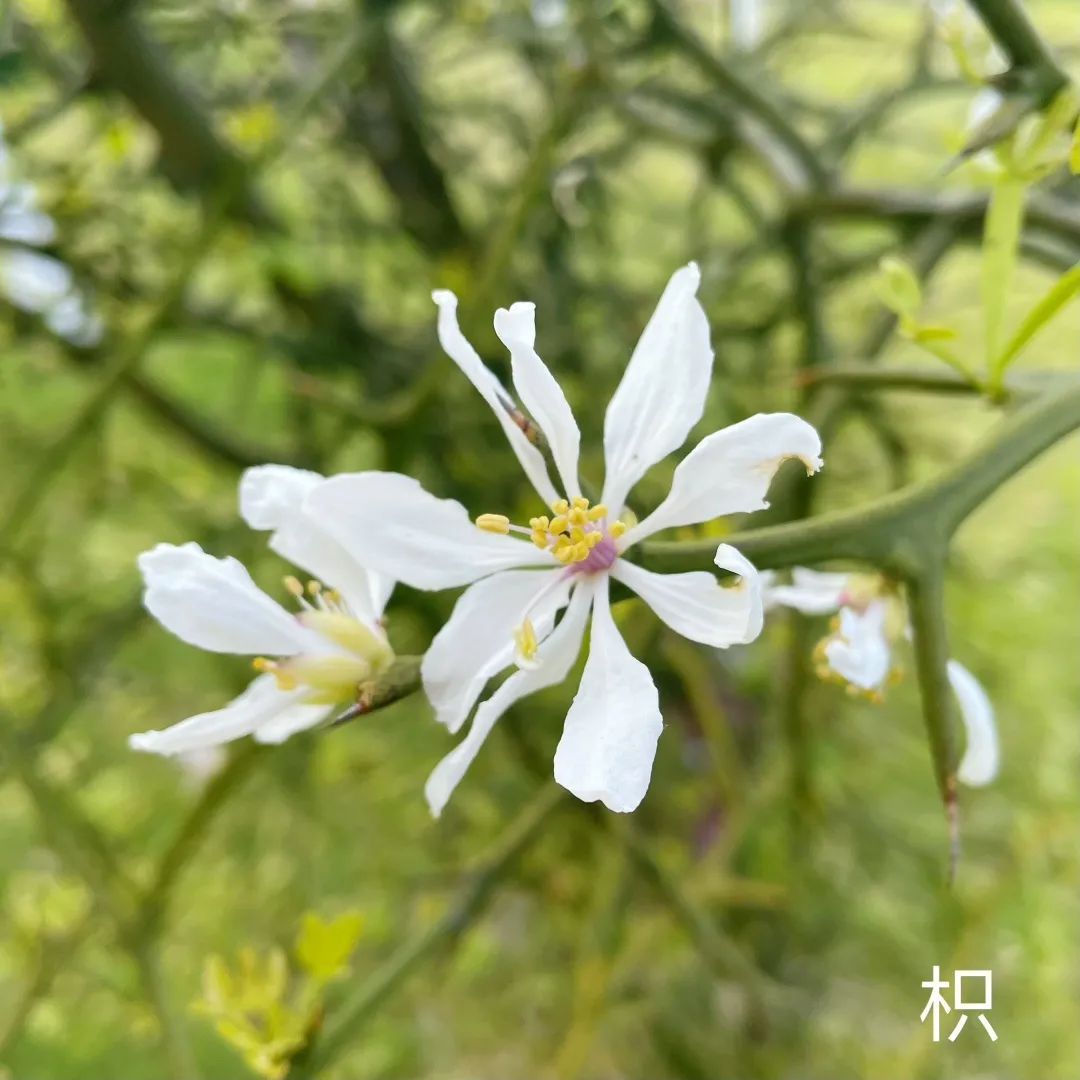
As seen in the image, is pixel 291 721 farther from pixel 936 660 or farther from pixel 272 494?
pixel 936 660

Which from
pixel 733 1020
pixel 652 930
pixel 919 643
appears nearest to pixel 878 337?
pixel 919 643

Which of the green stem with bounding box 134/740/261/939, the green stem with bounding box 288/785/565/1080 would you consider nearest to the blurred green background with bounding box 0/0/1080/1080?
the green stem with bounding box 134/740/261/939

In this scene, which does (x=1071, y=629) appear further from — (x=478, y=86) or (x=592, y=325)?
(x=478, y=86)

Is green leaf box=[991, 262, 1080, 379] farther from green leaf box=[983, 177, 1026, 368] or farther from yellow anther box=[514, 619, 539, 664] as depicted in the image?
yellow anther box=[514, 619, 539, 664]

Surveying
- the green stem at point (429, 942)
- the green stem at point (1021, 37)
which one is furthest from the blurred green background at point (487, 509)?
the green stem at point (1021, 37)

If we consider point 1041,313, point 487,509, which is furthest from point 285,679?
point 487,509

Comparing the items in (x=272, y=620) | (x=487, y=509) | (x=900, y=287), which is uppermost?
(x=487, y=509)

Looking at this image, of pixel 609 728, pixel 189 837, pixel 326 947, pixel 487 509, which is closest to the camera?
pixel 609 728
